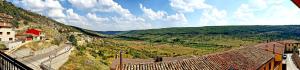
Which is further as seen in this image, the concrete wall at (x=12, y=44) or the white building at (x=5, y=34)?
the white building at (x=5, y=34)

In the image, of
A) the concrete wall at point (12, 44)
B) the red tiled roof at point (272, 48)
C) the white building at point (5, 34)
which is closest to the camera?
the red tiled roof at point (272, 48)

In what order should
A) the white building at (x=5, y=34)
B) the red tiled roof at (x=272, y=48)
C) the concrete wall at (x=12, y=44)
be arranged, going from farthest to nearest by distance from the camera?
the white building at (x=5, y=34) → the concrete wall at (x=12, y=44) → the red tiled roof at (x=272, y=48)

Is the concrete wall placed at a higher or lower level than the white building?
lower

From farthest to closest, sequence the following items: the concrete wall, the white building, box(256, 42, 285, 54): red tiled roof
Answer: the white building → the concrete wall → box(256, 42, 285, 54): red tiled roof

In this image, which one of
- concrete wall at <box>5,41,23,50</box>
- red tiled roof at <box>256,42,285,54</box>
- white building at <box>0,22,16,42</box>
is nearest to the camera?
red tiled roof at <box>256,42,285,54</box>

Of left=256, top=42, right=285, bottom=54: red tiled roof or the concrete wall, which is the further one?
the concrete wall

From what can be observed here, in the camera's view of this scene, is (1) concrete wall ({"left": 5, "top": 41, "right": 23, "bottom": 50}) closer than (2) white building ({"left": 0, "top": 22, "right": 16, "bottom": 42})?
Yes

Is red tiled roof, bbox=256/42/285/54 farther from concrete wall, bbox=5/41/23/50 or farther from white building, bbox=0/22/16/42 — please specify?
white building, bbox=0/22/16/42

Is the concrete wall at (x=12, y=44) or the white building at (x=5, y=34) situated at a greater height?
the white building at (x=5, y=34)

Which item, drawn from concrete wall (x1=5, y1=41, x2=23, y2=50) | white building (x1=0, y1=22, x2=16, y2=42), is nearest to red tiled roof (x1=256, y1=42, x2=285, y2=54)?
concrete wall (x1=5, y1=41, x2=23, y2=50)

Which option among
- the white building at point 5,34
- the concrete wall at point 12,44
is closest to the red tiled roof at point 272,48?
the concrete wall at point 12,44

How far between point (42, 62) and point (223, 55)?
31.7 metres

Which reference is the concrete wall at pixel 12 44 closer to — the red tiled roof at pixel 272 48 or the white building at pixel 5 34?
the white building at pixel 5 34

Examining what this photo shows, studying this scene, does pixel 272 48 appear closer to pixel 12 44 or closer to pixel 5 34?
pixel 12 44
